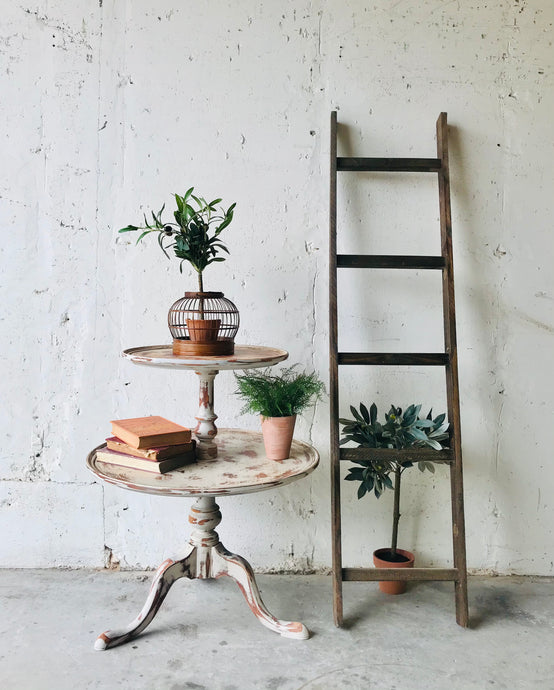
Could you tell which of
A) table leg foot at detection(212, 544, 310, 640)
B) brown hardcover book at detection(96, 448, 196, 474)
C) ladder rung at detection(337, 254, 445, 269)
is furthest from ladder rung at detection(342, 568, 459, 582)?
ladder rung at detection(337, 254, 445, 269)

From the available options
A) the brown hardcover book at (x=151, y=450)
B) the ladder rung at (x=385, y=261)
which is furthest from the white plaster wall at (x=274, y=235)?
the brown hardcover book at (x=151, y=450)

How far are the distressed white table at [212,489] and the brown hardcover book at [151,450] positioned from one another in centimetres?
6

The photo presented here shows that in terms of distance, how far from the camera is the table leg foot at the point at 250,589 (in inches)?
75.5

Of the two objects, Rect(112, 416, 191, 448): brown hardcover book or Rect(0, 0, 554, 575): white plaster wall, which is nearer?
Rect(112, 416, 191, 448): brown hardcover book

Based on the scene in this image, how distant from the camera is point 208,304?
1983mm

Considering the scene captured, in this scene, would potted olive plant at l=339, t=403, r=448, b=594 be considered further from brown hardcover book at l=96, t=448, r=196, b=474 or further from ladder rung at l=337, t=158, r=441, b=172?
ladder rung at l=337, t=158, r=441, b=172

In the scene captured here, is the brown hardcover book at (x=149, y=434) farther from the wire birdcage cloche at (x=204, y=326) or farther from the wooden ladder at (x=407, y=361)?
the wooden ladder at (x=407, y=361)

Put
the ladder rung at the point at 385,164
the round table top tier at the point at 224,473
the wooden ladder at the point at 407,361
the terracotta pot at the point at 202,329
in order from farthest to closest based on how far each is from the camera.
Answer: the ladder rung at the point at 385,164
the wooden ladder at the point at 407,361
the terracotta pot at the point at 202,329
the round table top tier at the point at 224,473

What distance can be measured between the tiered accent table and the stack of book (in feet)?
0.08

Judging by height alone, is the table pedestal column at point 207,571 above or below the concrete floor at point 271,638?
above

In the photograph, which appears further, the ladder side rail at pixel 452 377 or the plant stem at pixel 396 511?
the plant stem at pixel 396 511

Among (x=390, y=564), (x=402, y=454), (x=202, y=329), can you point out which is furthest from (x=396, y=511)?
(x=202, y=329)

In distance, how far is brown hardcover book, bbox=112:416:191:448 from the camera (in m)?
1.84

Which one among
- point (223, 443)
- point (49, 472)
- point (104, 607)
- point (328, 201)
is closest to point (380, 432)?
point (223, 443)
